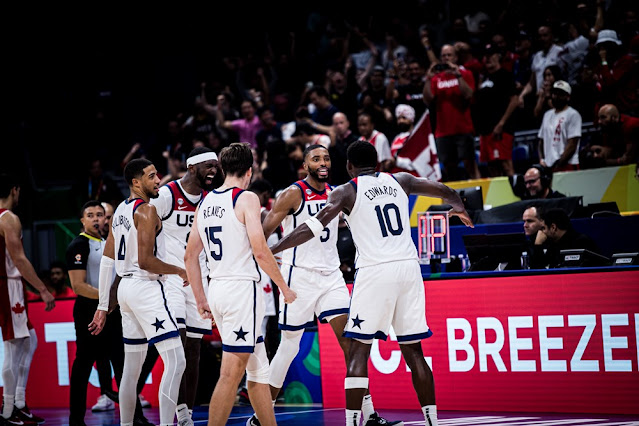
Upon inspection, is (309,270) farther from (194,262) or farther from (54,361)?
(54,361)

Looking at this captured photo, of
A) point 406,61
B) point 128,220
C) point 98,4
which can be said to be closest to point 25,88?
point 98,4

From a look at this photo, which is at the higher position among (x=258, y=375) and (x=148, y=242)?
(x=148, y=242)

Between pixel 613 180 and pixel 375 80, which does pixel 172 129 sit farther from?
pixel 613 180

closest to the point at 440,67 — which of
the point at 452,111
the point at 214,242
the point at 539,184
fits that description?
the point at 452,111

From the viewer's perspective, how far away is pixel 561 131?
11.9m

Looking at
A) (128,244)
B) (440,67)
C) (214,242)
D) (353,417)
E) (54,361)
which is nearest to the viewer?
(214,242)

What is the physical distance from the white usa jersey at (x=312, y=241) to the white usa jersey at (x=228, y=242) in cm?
133

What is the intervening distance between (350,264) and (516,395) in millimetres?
3207

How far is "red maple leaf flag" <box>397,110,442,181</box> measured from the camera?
1327cm

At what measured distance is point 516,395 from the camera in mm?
8789

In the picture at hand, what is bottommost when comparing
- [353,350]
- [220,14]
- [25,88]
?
[353,350]

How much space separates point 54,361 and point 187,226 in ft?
16.6

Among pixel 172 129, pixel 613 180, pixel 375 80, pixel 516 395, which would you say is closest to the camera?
pixel 516 395

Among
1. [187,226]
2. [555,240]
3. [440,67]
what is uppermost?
[440,67]
